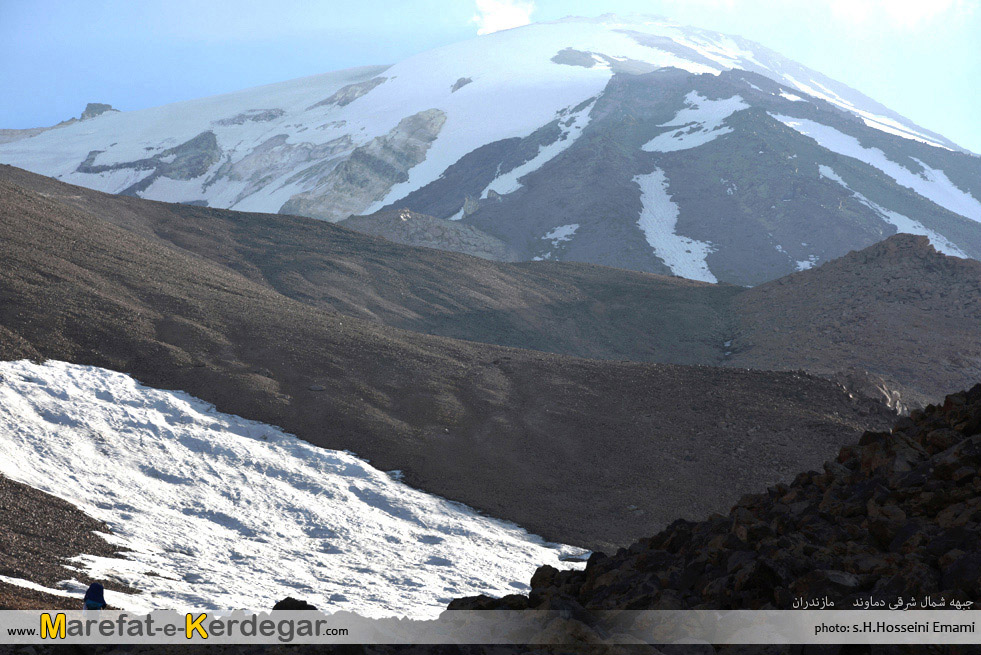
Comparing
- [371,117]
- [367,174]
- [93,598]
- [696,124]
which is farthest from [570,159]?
[93,598]

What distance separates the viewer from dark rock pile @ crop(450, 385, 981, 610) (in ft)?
21.3

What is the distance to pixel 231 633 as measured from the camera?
6.85 metres

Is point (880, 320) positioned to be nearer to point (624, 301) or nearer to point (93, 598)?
point (624, 301)

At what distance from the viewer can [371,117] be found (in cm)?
13038

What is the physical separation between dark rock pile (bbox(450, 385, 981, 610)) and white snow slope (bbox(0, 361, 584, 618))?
238 inches

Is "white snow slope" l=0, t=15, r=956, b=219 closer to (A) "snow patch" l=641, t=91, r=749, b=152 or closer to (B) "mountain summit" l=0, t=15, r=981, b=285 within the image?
(B) "mountain summit" l=0, t=15, r=981, b=285

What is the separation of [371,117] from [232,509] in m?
121

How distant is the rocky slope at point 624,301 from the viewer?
127 ft

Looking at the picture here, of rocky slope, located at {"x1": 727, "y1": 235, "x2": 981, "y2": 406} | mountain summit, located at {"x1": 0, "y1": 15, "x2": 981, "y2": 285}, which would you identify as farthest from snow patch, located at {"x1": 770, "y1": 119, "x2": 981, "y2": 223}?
rocky slope, located at {"x1": 727, "y1": 235, "x2": 981, "y2": 406}

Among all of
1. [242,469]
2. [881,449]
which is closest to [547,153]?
[242,469]

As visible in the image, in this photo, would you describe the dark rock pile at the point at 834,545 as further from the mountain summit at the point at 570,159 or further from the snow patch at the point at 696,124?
the snow patch at the point at 696,124

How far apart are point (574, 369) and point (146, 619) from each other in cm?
2234

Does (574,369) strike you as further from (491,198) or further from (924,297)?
(491,198)

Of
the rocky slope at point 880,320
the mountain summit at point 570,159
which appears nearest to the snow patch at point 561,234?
the mountain summit at point 570,159
